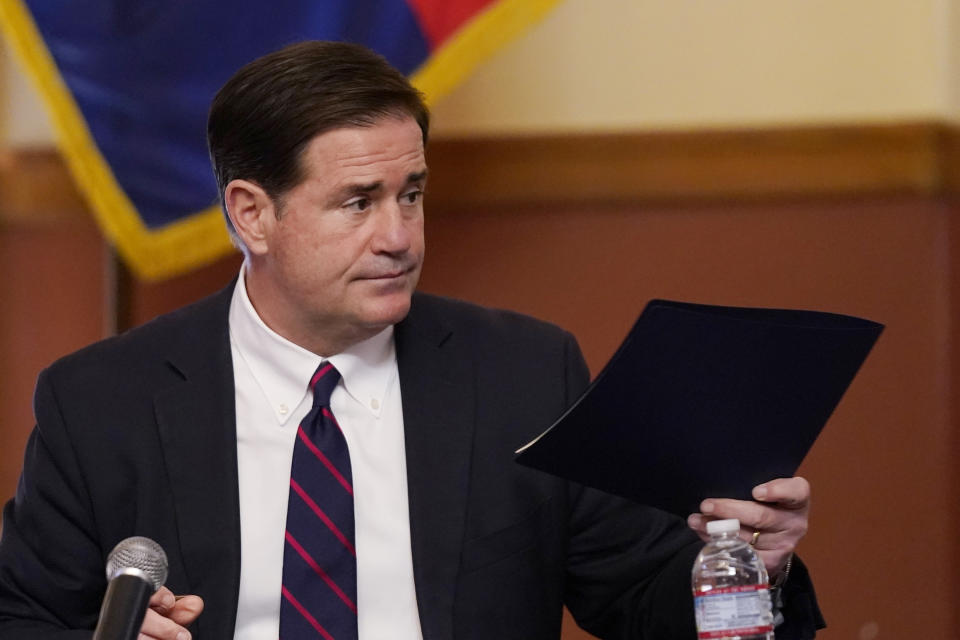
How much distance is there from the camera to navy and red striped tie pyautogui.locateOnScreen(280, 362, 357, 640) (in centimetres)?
181

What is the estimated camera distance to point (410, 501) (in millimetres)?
1908

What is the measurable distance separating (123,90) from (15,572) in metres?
1.36

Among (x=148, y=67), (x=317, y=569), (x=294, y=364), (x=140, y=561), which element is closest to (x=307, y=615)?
(x=317, y=569)

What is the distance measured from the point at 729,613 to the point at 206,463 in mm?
878

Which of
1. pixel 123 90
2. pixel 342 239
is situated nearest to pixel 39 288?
pixel 123 90

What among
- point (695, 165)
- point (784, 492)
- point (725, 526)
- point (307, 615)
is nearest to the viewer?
point (725, 526)

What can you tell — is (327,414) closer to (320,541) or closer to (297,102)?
(320,541)

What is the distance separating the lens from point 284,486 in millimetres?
1913

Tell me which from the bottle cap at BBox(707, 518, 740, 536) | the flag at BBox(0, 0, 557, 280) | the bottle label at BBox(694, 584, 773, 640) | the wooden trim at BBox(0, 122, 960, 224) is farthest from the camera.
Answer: the wooden trim at BBox(0, 122, 960, 224)

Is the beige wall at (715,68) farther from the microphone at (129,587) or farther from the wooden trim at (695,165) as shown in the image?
the microphone at (129,587)

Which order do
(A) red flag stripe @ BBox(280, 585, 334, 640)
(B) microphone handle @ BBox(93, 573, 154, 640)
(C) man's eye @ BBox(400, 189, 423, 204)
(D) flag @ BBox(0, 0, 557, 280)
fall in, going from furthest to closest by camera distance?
(D) flag @ BBox(0, 0, 557, 280) < (C) man's eye @ BBox(400, 189, 423, 204) < (A) red flag stripe @ BBox(280, 585, 334, 640) < (B) microphone handle @ BBox(93, 573, 154, 640)

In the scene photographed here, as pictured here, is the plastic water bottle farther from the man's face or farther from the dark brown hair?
the dark brown hair

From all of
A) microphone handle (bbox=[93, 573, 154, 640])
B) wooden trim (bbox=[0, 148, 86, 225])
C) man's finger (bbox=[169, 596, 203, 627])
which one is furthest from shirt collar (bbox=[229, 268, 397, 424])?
wooden trim (bbox=[0, 148, 86, 225])

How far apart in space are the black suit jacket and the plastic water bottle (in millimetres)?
224
